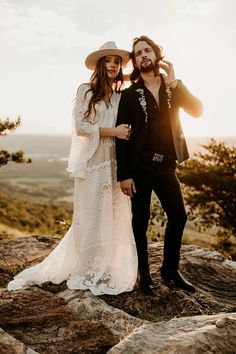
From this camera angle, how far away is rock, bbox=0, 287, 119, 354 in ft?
11.6

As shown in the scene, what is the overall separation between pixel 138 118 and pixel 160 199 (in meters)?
0.78

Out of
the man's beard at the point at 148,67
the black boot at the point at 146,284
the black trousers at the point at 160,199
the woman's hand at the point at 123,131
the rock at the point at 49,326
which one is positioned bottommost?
the rock at the point at 49,326

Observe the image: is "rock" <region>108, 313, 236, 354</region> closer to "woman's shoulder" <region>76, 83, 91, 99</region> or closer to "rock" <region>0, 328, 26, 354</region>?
"rock" <region>0, 328, 26, 354</region>

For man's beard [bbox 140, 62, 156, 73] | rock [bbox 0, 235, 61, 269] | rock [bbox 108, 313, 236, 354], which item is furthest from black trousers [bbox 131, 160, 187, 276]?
rock [bbox 0, 235, 61, 269]

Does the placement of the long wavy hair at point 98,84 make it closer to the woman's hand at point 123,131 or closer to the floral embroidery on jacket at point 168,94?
the woman's hand at point 123,131

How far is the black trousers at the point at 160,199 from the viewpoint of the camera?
169 inches

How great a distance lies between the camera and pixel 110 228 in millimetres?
4574

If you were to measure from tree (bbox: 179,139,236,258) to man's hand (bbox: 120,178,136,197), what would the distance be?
29.2ft

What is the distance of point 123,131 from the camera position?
421 cm

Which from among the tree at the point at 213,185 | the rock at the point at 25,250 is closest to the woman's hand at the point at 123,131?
the rock at the point at 25,250

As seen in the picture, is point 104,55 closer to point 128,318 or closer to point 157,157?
point 157,157

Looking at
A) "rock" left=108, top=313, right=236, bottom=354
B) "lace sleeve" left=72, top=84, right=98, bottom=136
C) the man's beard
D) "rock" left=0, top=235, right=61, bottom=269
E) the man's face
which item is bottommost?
"rock" left=0, top=235, right=61, bottom=269

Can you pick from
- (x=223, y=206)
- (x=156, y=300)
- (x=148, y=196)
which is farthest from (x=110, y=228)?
(x=223, y=206)

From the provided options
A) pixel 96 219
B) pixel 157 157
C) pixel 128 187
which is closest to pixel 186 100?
pixel 157 157
